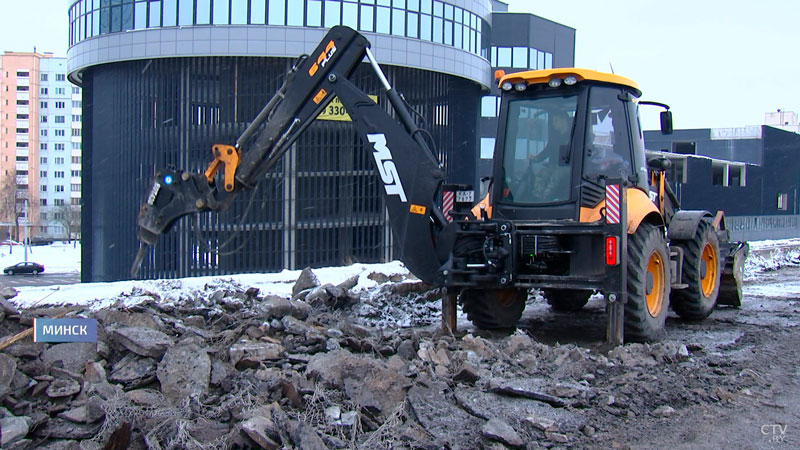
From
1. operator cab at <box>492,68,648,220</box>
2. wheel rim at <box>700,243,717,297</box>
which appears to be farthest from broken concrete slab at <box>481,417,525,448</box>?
wheel rim at <box>700,243,717,297</box>

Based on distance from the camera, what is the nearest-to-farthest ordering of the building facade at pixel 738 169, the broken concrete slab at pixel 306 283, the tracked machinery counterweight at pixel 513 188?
1. the tracked machinery counterweight at pixel 513 188
2. the broken concrete slab at pixel 306 283
3. the building facade at pixel 738 169

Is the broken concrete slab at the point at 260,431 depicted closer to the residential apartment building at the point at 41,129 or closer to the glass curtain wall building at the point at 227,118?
the glass curtain wall building at the point at 227,118

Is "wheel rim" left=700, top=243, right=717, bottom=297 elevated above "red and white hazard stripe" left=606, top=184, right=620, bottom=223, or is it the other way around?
"red and white hazard stripe" left=606, top=184, right=620, bottom=223

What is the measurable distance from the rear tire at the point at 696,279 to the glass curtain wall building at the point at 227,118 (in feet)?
38.8

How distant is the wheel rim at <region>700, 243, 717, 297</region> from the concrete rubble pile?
374 centimetres

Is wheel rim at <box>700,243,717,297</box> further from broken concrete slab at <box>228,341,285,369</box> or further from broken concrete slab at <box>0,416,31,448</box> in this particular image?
broken concrete slab at <box>0,416,31,448</box>

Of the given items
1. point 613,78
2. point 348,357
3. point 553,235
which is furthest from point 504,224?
point 348,357

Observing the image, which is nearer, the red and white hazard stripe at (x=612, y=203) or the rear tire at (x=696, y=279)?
the red and white hazard stripe at (x=612, y=203)

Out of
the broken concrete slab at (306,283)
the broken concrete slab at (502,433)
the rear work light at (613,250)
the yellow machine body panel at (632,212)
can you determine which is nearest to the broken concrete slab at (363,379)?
the broken concrete slab at (502,433)

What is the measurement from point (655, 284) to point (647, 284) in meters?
0.30

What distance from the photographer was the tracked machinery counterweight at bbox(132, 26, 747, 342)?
321 inches

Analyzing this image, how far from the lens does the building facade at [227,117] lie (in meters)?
21.5

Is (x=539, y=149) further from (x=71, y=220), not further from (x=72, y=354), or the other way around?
(x=71, y=220)

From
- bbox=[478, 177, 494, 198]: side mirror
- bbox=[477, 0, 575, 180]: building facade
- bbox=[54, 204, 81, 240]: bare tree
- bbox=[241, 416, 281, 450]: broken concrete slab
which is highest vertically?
bbox=[477, 0, 575, 180]: building facade
